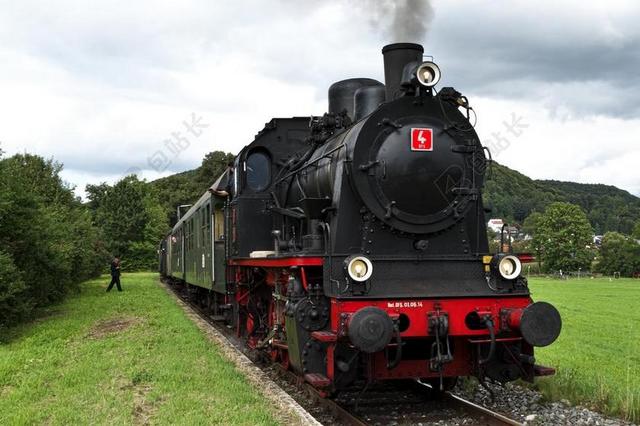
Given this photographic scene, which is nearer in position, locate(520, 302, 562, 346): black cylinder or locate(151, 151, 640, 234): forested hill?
locate(520, 302, 562, 346): black cylinder

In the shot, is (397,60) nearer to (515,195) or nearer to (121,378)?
(121,378)

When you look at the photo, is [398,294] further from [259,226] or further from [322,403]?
[259,226]

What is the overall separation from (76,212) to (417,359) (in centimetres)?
2541

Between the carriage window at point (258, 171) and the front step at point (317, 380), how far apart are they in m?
4.59

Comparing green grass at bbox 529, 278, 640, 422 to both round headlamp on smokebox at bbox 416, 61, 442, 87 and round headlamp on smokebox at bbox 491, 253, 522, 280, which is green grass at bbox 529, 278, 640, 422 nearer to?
round headlamp on smokebox at bbox 491, 253, 522, 280

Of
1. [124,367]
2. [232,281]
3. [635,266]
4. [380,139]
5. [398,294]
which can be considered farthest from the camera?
[635,266]

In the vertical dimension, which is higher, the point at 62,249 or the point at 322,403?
the point at 62,249

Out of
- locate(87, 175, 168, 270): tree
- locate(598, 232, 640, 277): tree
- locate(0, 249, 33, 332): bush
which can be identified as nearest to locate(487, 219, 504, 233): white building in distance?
locate(0, 249, 33, 332): bush

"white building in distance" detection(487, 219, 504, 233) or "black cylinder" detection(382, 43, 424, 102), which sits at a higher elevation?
"black cylinder" detection(382, 43, 424, 102)

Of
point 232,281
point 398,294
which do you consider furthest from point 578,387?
point 232,281

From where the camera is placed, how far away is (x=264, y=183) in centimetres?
1075

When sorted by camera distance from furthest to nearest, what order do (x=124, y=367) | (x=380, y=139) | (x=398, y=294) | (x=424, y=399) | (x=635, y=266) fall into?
(x=635, y=266) < (x=124, y=367) < (x=424, y=399) < (x=380, y=139) < (x=398, y=294)

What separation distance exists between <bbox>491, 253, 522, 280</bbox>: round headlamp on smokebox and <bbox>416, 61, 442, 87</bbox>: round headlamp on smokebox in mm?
2154

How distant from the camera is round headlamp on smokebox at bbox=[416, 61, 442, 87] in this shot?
7230 mm
